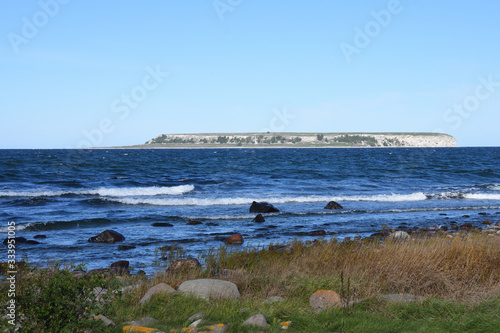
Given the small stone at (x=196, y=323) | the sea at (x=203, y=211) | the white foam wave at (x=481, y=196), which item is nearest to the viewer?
the small stone at (x=196, y=323)

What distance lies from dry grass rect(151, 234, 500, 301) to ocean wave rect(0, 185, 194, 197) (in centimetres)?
2557

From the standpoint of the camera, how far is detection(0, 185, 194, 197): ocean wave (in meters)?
32.7

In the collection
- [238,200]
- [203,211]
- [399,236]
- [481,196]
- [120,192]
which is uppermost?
[399,236]

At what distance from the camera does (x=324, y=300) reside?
23.9 feet

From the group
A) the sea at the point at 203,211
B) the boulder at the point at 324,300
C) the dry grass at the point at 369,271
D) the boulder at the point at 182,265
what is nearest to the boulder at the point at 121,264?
the sea at the point at 203,211

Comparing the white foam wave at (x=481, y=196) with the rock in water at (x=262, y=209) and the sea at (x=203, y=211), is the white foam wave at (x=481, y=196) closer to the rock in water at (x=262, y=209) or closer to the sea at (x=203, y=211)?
the sea at (x=203, y=211)

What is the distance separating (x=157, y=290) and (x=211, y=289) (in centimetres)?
91

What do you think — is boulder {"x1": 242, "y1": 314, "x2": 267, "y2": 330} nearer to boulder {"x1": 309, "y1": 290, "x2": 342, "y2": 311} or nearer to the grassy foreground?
the grassy foreground

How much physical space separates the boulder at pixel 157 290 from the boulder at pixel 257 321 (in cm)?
187

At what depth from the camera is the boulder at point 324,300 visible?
7.07 meters

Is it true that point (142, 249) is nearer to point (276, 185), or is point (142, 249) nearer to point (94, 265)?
point (94, 265)

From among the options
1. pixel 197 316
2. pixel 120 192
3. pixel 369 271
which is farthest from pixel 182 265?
pixel 120 192

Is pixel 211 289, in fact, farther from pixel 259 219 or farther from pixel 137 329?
pixel 259 219

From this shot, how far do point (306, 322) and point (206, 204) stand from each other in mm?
23567
